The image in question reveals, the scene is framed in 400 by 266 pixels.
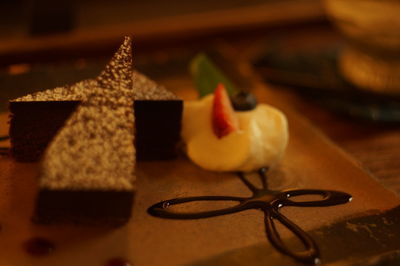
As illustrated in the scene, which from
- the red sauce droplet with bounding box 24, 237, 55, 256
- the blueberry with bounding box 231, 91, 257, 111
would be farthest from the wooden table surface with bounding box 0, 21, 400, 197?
the red sauce droplet with bounding box 24, 237, 55, 256

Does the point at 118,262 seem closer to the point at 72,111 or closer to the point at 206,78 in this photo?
the point at 72,111

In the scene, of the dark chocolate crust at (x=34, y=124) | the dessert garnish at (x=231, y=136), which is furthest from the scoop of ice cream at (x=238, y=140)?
the dark chocolate crust at (x=34, y=124)

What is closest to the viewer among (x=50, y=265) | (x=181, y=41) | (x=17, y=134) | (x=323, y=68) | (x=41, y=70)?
(x=50, y=265)

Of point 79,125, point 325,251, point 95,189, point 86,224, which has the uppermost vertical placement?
point 79,125

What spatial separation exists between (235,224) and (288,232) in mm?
154

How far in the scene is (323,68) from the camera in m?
2.95

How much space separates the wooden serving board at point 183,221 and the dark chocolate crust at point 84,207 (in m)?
0.03

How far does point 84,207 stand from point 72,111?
0.40 m

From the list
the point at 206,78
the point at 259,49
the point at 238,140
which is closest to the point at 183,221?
the point at 238,140

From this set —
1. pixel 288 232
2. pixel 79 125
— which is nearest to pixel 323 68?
pixel 288 232

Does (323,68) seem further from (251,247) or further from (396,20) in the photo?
(251,247)

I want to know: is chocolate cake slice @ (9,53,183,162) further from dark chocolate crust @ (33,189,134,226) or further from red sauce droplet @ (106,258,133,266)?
red sauce droplet @ (106,258,133,266)

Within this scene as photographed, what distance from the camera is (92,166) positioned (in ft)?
4.74

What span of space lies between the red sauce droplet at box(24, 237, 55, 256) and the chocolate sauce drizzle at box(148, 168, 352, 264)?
12.4 inches
